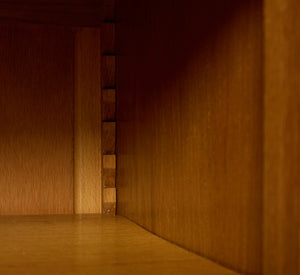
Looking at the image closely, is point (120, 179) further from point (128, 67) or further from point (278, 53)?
point (278, 53)

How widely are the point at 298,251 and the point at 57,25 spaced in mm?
1179

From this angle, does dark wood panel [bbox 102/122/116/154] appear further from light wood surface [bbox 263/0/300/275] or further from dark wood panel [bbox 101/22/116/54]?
light wood surface [bbox 263/0/300/275]

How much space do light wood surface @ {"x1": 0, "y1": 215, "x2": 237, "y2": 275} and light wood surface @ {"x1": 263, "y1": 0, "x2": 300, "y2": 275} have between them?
0.13 metres

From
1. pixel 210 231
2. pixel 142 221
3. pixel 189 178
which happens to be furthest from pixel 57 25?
pixel 210 231

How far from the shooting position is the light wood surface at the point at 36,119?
137 centimetres

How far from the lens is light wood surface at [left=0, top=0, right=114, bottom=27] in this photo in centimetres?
139

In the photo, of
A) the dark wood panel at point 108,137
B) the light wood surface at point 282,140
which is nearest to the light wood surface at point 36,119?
the dark wood panel at point 108,137

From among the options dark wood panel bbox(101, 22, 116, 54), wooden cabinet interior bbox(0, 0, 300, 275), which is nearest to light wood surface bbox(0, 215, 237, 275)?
wooden cabinet interior bbox(0, 0, 300, 275)

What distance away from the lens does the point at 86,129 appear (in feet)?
4.64

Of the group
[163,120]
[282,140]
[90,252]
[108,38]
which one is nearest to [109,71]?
[108,38]

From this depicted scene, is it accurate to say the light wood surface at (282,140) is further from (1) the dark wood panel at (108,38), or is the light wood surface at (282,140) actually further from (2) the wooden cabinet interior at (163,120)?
(1) the dark wood panel at (108,38)

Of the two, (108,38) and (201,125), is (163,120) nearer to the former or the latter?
(201,125)

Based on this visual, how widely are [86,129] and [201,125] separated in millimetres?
790

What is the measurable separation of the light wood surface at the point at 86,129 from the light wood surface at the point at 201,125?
326 millimetres
